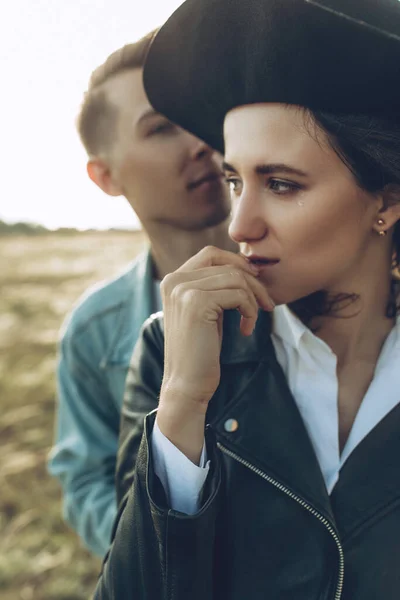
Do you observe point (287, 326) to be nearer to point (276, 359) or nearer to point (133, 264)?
point (276, 359)

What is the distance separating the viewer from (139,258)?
2.94m

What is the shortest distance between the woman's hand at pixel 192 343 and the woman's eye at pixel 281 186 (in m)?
0.23

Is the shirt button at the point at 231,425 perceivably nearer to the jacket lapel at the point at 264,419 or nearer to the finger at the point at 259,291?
the jacket lapel at the point at 264,419

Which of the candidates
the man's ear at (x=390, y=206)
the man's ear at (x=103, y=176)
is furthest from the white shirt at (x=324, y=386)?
the man's ear at (x=103, y=176)

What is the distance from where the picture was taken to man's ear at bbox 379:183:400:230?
177cm

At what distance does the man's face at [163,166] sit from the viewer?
8.45 feet

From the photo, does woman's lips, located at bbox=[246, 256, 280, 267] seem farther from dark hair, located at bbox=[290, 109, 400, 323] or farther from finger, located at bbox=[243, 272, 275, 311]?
dark hair, located at bbox=[290, 109, 400, 323]

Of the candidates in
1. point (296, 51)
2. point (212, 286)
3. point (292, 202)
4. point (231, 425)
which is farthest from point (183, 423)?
point (296, 51)

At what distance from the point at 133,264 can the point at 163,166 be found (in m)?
0.54

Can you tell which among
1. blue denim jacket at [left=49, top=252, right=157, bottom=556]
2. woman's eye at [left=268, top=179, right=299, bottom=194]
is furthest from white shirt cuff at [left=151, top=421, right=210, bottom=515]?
blue denim jacket at [left=49, top=252, right=157, bottom=556]

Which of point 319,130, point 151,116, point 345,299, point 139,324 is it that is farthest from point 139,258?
point 319,130

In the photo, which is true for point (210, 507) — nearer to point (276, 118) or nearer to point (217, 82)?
point (276, 118)

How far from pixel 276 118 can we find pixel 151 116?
1.04 meters

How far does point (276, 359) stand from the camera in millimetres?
1908
